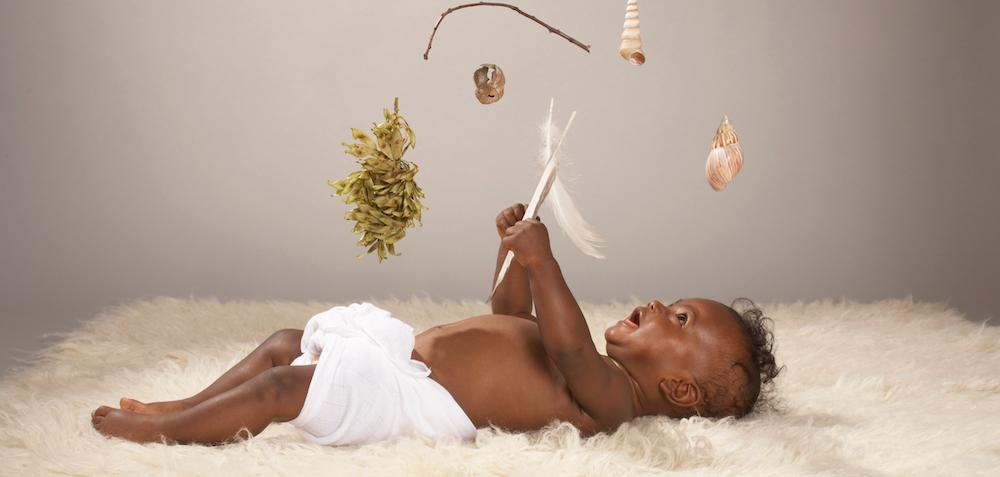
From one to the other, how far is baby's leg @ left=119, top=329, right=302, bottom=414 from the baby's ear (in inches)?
31.7

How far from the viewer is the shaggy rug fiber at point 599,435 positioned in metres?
1.90

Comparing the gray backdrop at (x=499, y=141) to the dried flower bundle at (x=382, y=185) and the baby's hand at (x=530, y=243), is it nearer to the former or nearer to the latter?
the baby's hand at (x=530, y=243)

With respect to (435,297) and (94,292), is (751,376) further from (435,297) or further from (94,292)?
(94,292)

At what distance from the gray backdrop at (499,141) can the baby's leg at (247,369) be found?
5.80 ft

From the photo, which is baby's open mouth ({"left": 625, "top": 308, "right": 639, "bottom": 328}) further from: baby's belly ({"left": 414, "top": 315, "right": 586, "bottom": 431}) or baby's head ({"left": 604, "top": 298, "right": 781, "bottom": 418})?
baby's belly ({"left": 414, "top": 315, "right": 586, "bottom": 431})

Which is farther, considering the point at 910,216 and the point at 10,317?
the point at 910,216

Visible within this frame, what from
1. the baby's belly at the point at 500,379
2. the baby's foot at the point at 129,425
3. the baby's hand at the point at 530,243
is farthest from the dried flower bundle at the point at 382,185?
the baby's foot at the point at 129,425

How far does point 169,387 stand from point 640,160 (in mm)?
2465

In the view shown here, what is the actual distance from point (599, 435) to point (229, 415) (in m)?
0.71

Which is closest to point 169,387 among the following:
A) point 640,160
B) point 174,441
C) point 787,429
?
point 174,441

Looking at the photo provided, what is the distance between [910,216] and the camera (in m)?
4.56

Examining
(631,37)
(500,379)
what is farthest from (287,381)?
(631,37)

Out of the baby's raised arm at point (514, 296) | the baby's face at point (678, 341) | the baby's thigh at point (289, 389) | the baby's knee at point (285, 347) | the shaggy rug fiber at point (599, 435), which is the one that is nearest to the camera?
the shaggy rug fiber at point (599, 435)

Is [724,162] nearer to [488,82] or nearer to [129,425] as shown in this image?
[488,82]
